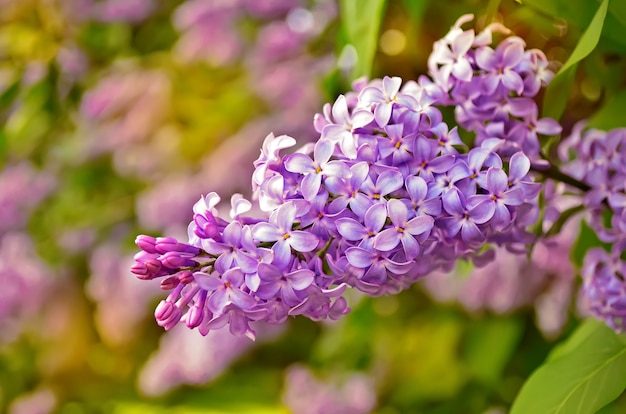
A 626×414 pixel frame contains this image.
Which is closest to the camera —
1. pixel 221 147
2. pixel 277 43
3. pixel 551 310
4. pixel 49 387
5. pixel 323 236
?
pixel 323 236

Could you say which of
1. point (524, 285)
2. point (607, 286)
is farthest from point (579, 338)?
point (524, 285)

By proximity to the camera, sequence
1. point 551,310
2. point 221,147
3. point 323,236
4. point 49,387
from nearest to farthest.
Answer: point 323,236 → point 551,310 → point 221,147 → point 49,387

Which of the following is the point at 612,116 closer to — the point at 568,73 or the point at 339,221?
the point at 568,73

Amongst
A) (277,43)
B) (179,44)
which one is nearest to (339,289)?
(277,43)

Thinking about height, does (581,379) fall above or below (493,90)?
below

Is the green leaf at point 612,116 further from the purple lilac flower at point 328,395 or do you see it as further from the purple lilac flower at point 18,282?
the purple lilac flower at point 18,282

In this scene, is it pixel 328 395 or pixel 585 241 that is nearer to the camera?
pixel 585 241

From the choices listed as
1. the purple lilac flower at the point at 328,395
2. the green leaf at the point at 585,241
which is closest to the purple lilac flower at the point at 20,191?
the purple lilac flower at the point at 328,395

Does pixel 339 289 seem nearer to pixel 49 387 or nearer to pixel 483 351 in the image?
pixel 483 351
